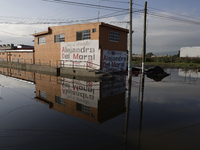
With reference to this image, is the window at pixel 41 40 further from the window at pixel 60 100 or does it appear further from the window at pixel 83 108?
the window at pixel 83 108

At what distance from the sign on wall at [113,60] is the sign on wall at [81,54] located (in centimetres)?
108

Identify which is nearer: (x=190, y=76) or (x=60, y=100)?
(x=60, y=100)

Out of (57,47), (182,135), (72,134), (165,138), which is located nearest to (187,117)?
(182,135)

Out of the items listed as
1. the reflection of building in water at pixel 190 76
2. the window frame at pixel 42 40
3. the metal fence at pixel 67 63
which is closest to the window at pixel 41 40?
the window frame at pixel 42 40

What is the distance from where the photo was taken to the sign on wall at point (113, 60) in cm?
1806

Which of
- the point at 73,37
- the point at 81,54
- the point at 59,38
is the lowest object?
the point at 81,54

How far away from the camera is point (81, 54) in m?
19.5

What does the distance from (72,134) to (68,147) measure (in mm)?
606

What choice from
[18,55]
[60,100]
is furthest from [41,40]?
[60,100]

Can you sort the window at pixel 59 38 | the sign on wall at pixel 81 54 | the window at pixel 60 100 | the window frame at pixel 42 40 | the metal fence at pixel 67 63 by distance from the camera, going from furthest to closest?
the window frame at pixel 42 40
the window at pixel 59 38
the metal fence at pixel 67 63
the sign on wall at pixel 81 54
the window at pixel 60 100

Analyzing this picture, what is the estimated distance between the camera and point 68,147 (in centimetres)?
361

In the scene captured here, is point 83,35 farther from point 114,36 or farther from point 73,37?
point 114,36

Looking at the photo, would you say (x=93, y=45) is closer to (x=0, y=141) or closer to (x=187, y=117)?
(x=187, y=117)

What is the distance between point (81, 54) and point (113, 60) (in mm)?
4188
